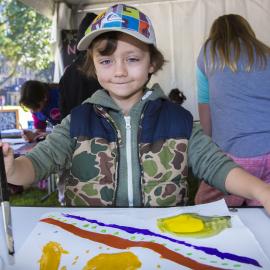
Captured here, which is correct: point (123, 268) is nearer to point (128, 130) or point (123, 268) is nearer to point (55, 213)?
point (55, 213)

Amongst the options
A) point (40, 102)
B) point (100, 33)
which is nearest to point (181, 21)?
point (40, 102)

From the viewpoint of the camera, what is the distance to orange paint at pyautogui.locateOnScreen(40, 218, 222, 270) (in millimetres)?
507

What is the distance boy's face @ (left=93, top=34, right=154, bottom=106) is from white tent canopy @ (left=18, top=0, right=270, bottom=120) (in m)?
2.60

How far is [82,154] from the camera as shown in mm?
916

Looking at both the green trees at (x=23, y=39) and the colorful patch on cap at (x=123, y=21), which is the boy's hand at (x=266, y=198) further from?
the green trees at (x=23, y=39)

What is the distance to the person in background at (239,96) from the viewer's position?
1.21 m

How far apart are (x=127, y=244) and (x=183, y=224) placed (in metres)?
0.12

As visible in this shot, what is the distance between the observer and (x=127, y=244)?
560 mm

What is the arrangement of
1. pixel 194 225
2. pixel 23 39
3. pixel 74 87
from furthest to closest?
pixel 23 39
pixel 74 87
pixel 194 225

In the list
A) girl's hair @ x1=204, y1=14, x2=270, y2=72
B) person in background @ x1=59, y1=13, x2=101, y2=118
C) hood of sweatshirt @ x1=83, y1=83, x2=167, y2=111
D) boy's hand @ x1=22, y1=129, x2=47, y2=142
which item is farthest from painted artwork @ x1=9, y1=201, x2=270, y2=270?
boy's hand @ x1=22, y1=129, x2=47, y2=142

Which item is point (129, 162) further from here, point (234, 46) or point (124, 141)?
point (234, 46)

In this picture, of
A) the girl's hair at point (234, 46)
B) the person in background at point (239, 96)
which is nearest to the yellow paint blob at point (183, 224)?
the person in background at point (239, 96)

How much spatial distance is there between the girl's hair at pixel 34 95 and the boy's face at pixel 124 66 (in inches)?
62.9

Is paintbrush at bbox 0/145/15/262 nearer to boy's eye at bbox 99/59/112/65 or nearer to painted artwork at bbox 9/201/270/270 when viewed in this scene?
painted artwork at bbox 9/201/270/270
